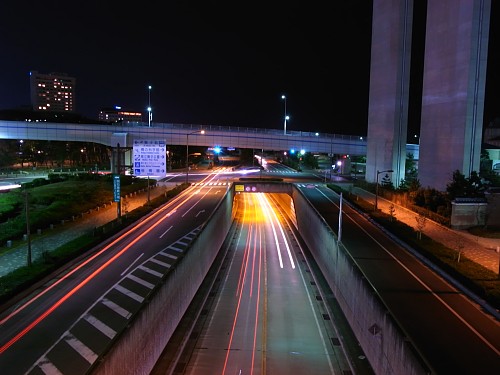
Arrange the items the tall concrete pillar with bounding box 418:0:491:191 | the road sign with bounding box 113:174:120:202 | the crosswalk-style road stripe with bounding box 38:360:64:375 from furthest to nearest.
Answer: the tall concrete pillar with bounding box 418:0:491:191 → the road sign with bounding box 113:174:120:202 → the crosswalk-style road stripe with bounding box 38:360:64:375

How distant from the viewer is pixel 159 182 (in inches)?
3282

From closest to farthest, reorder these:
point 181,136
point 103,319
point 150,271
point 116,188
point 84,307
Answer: point 103,319 < point 84,307 < point 150,271 < point 116,188 < point 181,136

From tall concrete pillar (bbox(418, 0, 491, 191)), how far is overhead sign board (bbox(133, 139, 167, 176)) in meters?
35.1

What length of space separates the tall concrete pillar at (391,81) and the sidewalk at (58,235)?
1605 inches

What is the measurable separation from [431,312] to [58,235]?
→ 118ft

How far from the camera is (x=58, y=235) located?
43.0m

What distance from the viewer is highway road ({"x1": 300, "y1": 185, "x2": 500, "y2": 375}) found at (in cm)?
1700

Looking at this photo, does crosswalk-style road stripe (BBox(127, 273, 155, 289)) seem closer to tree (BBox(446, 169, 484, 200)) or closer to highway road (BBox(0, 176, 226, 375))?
highway road (BBox(0, 176, 226, 375))

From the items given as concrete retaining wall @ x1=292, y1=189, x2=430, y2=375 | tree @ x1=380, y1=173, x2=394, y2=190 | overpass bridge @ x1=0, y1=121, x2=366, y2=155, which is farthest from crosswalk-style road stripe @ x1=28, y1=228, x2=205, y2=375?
overpass bridge @ x1=0, y1=121, x2=366, y2=155

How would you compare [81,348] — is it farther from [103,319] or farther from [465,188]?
[465,188]

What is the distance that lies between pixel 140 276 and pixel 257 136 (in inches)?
2439

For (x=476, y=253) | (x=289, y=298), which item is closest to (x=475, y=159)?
(x=476, y=253)

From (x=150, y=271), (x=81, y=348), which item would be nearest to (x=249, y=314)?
(x=150, y=271)

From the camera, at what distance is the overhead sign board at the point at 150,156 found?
44.1 m
